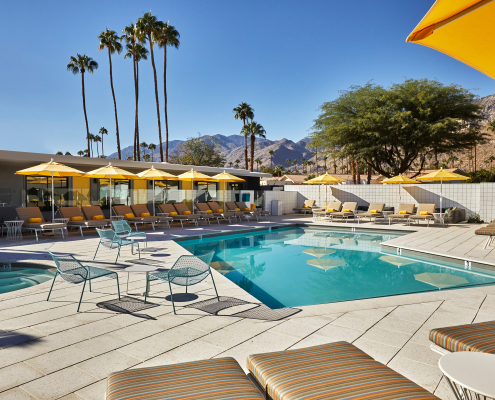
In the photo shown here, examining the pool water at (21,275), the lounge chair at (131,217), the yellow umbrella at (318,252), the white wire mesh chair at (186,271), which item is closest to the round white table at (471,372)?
the white wire mesh chair at (186,271)

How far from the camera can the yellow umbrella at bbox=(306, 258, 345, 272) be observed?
802 cm

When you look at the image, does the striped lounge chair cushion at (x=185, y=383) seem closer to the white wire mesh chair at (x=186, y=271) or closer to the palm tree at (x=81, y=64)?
the white wire mesh chair at (x=186, y=271)

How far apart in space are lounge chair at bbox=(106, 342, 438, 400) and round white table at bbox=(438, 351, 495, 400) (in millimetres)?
152

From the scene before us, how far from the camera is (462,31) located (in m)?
2.25

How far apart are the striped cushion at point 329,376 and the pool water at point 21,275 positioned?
17.7ft

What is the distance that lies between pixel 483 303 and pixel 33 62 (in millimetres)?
51758

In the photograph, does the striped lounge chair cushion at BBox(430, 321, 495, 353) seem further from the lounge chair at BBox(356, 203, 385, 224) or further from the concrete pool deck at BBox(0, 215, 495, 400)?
the lounge chair at BBox(356, 203, 385, 224)

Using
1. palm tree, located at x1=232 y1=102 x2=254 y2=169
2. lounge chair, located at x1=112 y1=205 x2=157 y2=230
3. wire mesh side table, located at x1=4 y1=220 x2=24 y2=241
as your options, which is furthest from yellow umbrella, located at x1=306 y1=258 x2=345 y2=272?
palm tree, located at x1=232 y1=102 x2=254 y2=169

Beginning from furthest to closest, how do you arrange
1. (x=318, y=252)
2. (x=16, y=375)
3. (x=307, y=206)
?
(x=307, y=206) → (x=318, y=252) → (x=16, y=375)

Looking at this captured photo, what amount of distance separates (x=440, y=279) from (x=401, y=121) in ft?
50.7

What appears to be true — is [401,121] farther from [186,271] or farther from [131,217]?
[186,271]

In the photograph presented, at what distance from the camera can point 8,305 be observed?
14.1 ft

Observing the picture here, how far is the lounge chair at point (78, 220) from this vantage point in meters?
11.1

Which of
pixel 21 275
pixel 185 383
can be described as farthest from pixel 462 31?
pixel 21 275
